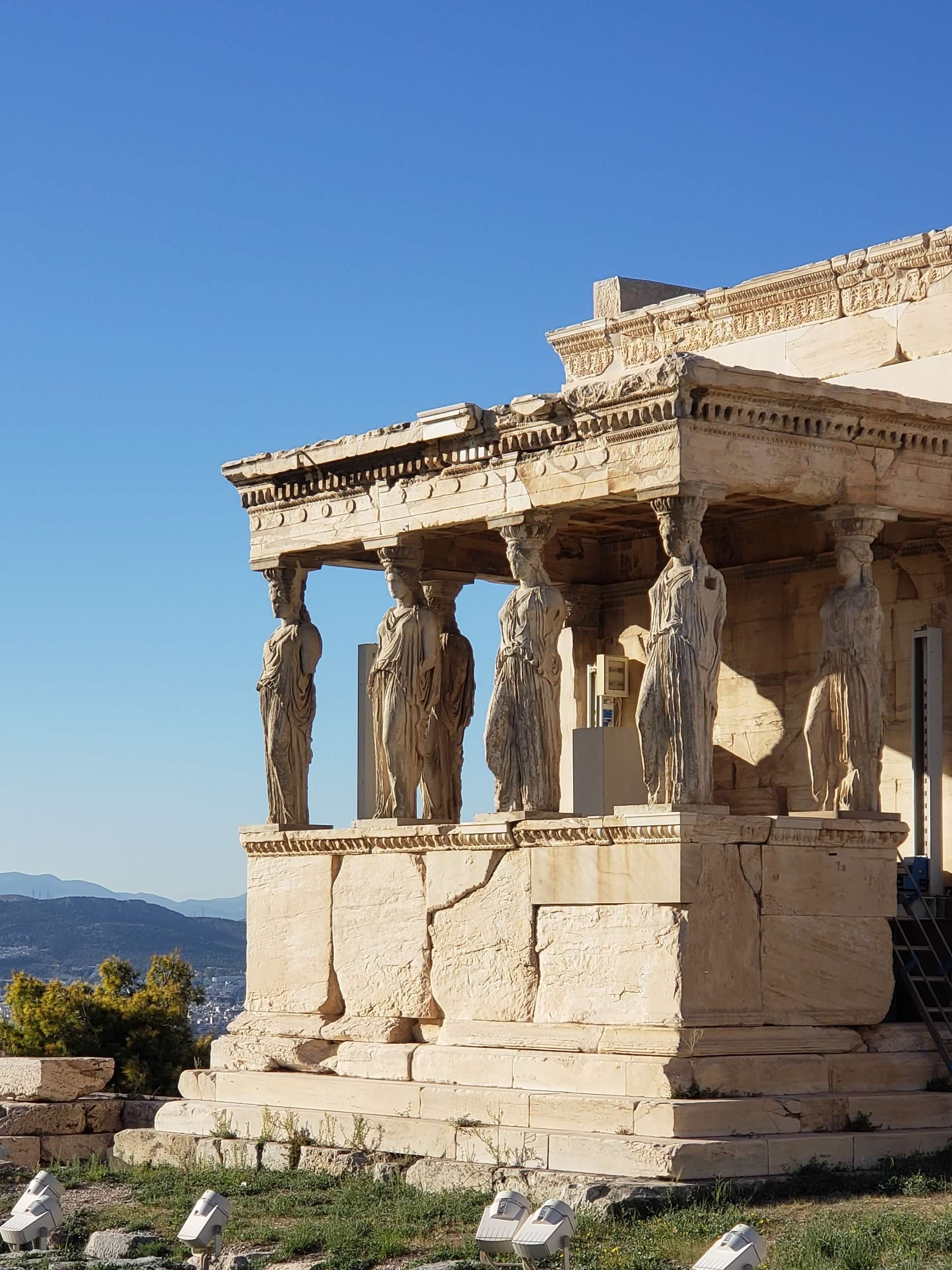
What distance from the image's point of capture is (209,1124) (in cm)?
1662

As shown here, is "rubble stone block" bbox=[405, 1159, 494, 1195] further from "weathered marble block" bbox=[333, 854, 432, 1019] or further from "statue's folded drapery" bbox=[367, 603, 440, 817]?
"statue's folded drapery" bbox=[367, 603, 440, 817]

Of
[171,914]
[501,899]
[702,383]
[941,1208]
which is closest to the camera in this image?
[941,1208]

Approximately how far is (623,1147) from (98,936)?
329 ft

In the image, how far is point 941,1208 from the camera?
509 inches

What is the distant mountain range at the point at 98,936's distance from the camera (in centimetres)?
10356

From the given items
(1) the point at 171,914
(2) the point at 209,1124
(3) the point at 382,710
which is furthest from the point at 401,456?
(1) the point at 171,914

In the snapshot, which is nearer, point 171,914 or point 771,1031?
point 771,1031

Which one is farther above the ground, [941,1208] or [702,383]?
[702,383]

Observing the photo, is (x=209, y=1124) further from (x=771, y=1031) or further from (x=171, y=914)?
(x=171, y=914)

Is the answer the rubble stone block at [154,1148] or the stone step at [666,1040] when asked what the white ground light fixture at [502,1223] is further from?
the rubble stone block at [154,1148]

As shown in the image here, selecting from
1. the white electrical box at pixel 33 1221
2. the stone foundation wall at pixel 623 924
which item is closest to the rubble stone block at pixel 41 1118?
the stone foundation wall at pixel 623 924

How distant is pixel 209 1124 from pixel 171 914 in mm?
108011

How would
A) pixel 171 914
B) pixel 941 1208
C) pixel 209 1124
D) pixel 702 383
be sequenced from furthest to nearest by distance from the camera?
1. pixel 171 914
2. pixel 209 1124
3. pixel 702 383
4. pixel 941 1208

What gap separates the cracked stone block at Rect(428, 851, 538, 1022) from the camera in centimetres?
1529
